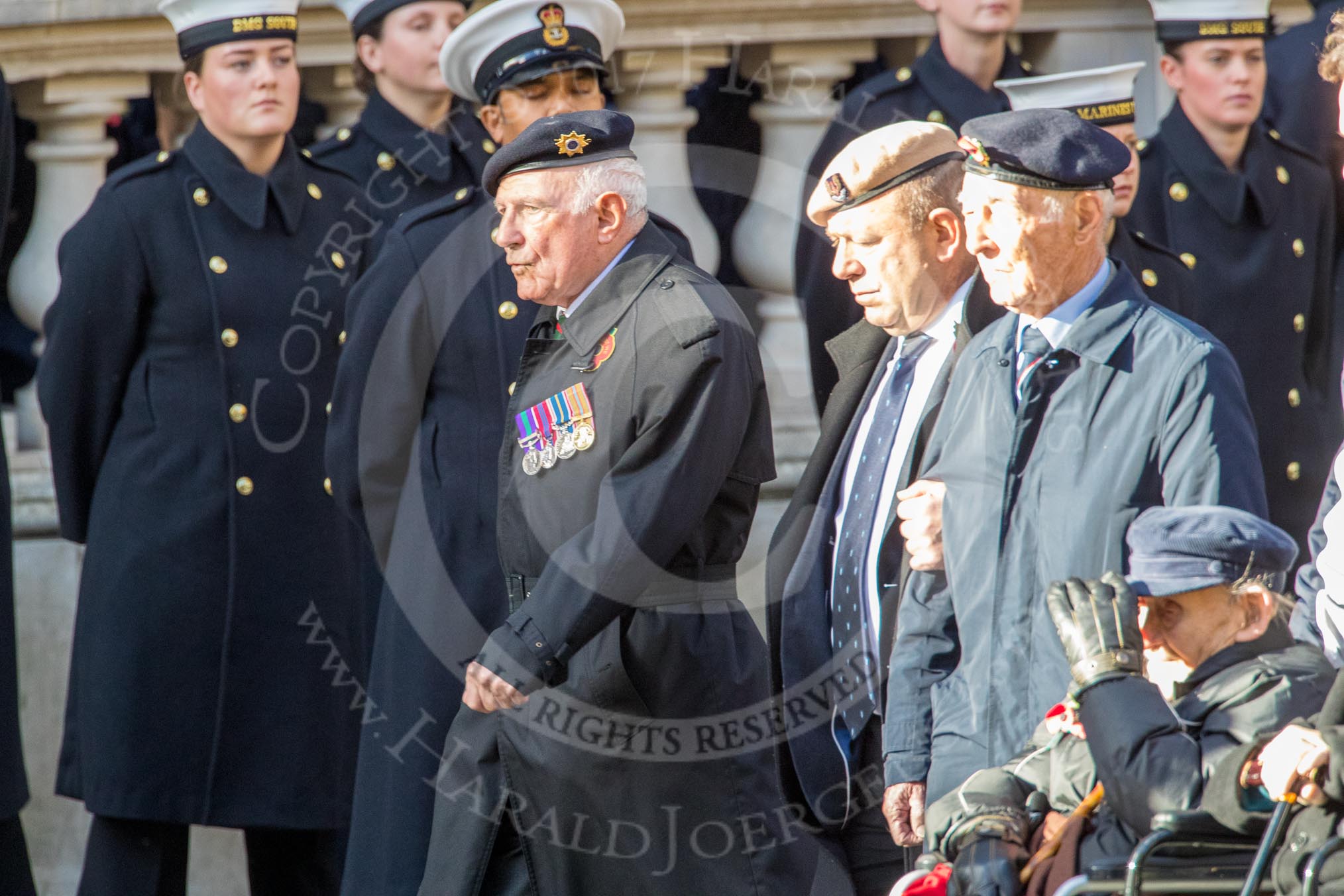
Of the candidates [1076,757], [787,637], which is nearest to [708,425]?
[787,637]

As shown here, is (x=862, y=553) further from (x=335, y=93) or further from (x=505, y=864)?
(x=335, y=93)

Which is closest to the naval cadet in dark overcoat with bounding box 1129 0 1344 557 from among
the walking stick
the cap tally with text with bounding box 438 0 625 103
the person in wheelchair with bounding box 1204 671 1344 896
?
the cap tally with text with bounding box 438 0 625 103

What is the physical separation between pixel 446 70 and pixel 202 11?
2.36 ft

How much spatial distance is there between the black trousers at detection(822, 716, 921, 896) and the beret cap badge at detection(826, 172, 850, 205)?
1.01 m

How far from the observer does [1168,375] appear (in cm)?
380

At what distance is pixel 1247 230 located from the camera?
6008 mm

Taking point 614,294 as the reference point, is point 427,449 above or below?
below

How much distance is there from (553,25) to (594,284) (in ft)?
3.41

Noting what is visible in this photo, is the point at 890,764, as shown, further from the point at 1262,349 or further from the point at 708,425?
the point at 1262,349

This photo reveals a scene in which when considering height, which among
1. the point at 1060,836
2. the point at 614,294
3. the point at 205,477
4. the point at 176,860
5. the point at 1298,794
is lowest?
the point at 176,860

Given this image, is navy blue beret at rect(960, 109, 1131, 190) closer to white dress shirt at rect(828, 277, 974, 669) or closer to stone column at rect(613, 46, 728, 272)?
white dress shirt at rect(828, 277, 974, 669)

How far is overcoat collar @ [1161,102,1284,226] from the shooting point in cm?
596

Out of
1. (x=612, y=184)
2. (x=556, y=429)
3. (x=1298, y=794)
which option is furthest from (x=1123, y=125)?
(x=1298, y=794)

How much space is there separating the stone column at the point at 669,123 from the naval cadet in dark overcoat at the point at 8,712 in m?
1.61
